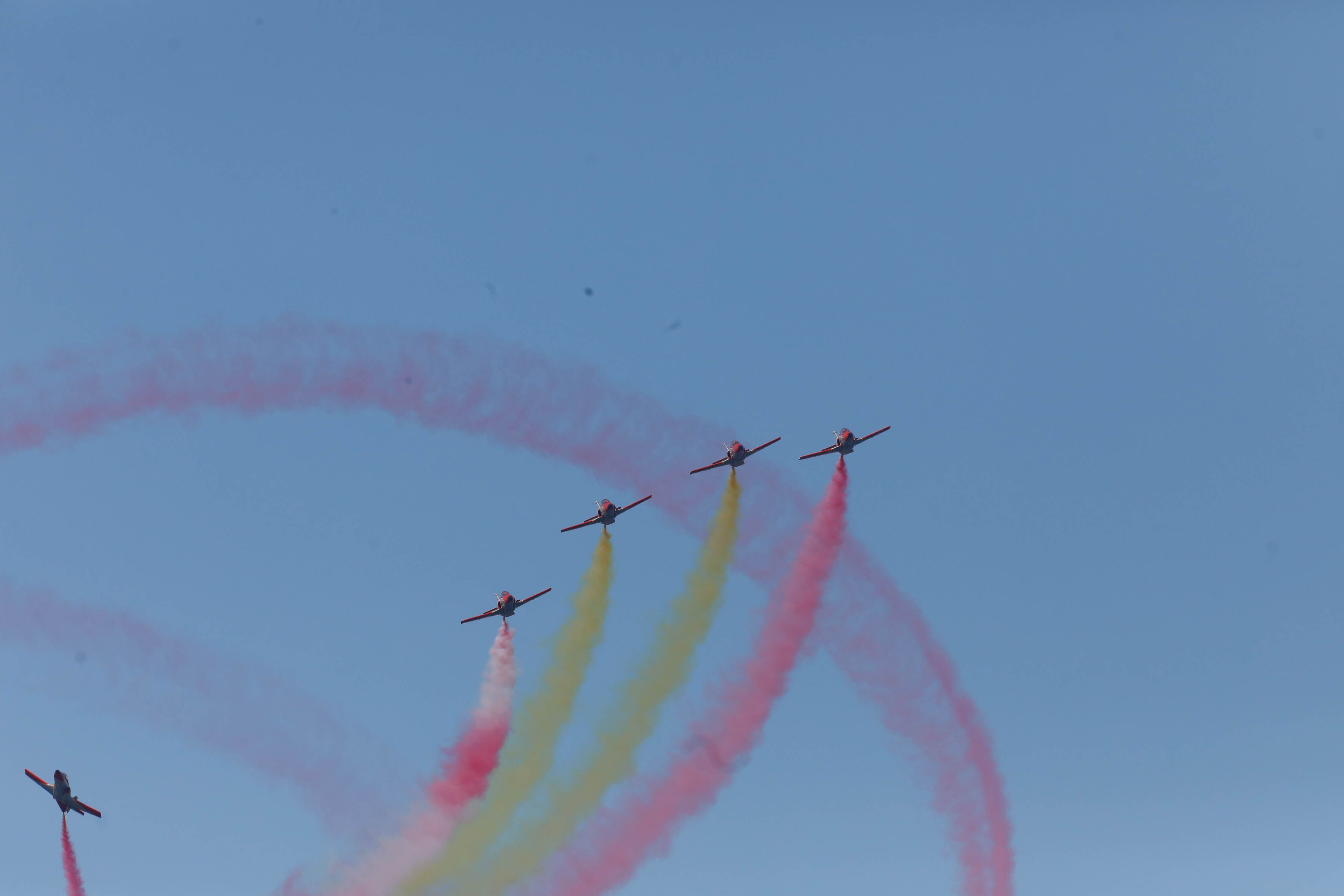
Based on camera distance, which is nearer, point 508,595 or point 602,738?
point 602,738

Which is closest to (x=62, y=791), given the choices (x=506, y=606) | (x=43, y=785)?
(x=43, y=785)

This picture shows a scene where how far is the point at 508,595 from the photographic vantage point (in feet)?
162

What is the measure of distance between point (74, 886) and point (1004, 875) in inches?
1787

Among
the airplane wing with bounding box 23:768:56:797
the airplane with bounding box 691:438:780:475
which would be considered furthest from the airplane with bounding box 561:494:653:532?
the airplane wing with bounding box 23:768:56:797

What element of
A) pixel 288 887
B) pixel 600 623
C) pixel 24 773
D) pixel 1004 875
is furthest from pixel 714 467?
pixel 24 773

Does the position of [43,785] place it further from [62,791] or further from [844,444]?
[844,444]

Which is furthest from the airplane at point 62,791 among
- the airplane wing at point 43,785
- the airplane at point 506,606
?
the airplane at point 506,606

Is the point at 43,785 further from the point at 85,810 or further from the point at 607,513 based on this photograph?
the point at 607,513

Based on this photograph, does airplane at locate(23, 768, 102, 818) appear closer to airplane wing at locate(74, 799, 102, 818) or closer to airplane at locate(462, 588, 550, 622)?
airplane wing at locate(74, 799, 102, 818)

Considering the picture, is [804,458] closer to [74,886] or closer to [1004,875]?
[1004,875]

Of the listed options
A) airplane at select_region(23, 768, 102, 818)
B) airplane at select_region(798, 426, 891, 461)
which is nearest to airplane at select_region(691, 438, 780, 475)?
airplane at select_region(798, 426, 891, 461)

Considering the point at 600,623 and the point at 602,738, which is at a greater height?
the point at 600,623

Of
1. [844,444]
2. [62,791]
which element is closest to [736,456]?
[844,444]

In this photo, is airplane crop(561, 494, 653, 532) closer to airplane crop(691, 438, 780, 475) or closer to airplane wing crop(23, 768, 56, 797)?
airplane crop(691, 438, 780, 475)
